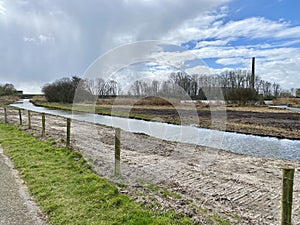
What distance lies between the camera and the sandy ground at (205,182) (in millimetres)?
4277

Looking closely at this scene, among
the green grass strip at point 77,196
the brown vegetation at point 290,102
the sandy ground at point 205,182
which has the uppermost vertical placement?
the brown vegetation at point 290,102

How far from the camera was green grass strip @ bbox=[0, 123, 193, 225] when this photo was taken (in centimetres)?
374

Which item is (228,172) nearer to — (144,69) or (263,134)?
(144,69)

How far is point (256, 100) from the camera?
42.6m

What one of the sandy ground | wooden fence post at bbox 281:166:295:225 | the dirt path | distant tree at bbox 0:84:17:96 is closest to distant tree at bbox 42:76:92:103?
distant tree at bbox 0:84:17:96

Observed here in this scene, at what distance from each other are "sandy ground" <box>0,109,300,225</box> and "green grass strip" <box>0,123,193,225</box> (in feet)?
1.03

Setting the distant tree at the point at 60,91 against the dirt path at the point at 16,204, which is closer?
the dirt path at the point at 16,204

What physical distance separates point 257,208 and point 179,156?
14.1 ft

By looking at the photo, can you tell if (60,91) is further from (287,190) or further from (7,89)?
(287,190)

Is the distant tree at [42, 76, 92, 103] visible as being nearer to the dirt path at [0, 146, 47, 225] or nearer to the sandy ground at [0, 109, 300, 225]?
the sandy ground at [0, 109, 300, 225]

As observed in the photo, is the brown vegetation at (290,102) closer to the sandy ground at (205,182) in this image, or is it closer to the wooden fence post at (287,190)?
the sandy ground at (205,182)

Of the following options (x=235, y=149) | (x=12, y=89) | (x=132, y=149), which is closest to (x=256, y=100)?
(x=235, y=149)

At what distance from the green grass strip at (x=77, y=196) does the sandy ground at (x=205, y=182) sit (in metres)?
0.31

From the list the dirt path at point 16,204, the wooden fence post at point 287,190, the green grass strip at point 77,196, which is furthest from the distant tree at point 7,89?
the wooden fence post at point 287,190
